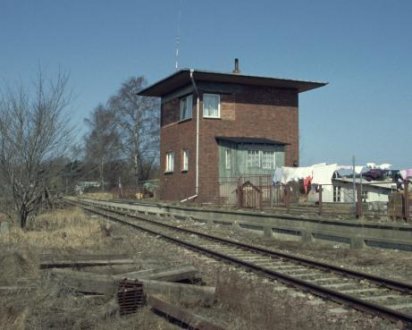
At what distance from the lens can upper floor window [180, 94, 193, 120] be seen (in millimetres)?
34194

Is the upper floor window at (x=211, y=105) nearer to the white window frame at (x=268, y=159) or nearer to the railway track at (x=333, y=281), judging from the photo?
the white window frame at (x=268, y=159)

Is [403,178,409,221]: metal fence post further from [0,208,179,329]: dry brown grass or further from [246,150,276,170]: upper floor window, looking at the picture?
[246,150,276,170]: upper floor window

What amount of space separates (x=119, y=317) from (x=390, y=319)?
3167 millimetres

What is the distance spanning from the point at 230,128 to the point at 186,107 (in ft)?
10.3

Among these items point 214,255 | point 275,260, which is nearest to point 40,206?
point 214,255

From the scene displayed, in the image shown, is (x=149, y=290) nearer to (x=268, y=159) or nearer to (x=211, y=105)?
(x=211, y=105)

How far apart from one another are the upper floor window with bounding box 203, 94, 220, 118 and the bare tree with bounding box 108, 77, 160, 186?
30017 millimetres

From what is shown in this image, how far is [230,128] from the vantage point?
34125mm

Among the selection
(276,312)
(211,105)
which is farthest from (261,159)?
(276,312)

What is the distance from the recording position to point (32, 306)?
6.39m

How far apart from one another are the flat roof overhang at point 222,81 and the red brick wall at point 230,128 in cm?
61

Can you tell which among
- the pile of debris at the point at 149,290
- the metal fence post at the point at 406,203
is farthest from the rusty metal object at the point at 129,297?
the metal fence post at the point at 406,203

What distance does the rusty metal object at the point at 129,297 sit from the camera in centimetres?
661

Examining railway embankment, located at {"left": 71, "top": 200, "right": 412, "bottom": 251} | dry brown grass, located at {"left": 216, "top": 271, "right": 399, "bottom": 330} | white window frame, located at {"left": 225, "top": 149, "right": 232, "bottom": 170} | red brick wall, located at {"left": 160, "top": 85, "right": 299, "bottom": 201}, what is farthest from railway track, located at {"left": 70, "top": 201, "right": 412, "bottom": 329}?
white window frame, located at {"left": 225, "top": 149, "right": 232, "bottom": 170}
